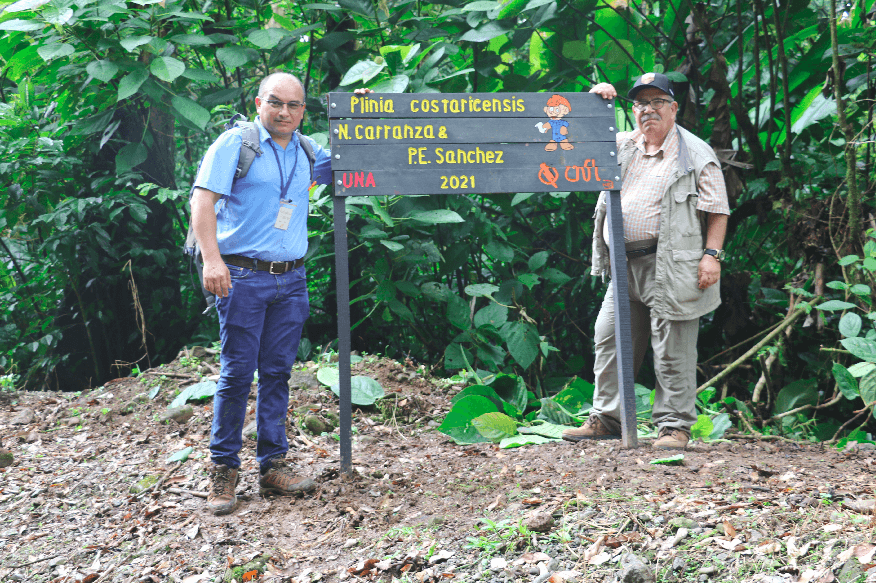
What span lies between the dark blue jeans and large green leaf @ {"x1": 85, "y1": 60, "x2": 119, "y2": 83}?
6.00 feet

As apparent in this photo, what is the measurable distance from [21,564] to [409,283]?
2.72 m

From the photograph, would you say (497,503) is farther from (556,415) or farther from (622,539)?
(556,415)

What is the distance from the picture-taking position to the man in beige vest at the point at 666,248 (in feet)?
10.8

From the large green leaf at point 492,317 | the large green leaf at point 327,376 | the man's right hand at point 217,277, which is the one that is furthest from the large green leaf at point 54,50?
the large green leaf at point 492,317

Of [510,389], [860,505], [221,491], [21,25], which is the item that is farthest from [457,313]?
[21,25]

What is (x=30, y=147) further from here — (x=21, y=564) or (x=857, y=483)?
(x=857, y=483)

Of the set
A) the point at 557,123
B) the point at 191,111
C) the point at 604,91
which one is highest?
the point at 191,111

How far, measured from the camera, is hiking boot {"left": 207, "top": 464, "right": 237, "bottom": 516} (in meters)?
2.98

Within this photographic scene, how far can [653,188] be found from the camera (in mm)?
3348

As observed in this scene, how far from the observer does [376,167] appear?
10.3ft

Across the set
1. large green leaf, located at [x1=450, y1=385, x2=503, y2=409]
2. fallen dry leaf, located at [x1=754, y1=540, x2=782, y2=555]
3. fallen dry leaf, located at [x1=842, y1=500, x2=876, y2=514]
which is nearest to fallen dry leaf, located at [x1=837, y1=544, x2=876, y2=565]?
fallen dry leaf, located at [x1=754, y1=540, x2=782, y2=555]

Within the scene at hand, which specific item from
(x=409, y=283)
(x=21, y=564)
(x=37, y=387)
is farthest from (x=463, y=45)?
(x=37, y=387)

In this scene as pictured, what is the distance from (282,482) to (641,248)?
2130mm

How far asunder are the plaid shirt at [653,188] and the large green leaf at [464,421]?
129cm
